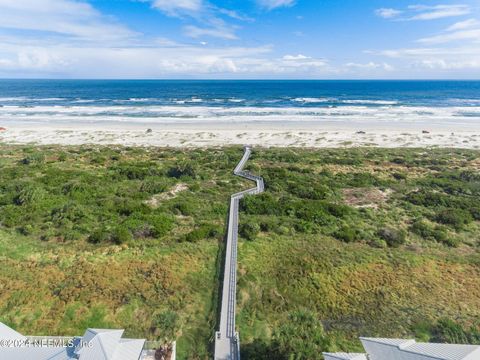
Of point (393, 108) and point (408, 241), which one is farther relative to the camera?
point (393, 108)

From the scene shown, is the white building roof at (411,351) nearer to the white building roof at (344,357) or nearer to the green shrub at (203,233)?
the white building roof at (344,357)

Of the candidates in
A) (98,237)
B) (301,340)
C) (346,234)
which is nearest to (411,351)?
(301,340)

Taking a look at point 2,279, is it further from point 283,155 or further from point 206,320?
point 283,155

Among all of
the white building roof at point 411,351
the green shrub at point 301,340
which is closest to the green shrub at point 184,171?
the green shrub at point 301,340

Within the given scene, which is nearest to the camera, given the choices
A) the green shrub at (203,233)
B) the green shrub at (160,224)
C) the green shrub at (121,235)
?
the green shrub at (121,235)

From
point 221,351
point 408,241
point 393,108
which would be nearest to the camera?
point 221,351

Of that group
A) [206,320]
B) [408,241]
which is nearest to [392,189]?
[408,241]

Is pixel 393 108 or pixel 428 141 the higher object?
pixel 393 108
